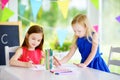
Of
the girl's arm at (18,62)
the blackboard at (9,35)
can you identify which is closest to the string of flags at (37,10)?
the blackboard at (9,35)

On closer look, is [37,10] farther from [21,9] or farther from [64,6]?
[64,6]

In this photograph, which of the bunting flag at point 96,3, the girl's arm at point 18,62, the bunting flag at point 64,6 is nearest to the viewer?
the girl's arm at point 18,62

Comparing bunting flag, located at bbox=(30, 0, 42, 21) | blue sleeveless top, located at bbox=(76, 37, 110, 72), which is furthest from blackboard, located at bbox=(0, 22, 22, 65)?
blue sleeveless top, located at bbox=(76, 37, 110, 72)

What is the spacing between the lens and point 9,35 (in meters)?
A: 2.64

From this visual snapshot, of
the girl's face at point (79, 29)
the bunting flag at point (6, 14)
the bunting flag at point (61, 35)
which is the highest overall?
the bunting flag at point (6, 14)

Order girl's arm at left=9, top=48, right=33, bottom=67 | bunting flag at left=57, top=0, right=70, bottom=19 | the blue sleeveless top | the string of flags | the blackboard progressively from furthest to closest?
bunting flag at left=57, top=0, right=70, bottom=19
the string of flags
the blackboard
the blue sleeveless top
girl's arm at left=9, top=48, right=33, bottom=67

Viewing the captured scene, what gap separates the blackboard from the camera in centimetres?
259

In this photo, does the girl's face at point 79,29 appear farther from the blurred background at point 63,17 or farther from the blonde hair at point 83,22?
the blurred background at point 63,17

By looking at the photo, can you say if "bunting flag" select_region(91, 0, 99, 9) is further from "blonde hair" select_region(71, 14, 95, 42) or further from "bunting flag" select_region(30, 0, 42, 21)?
"blonde hair" select_region(71, 14, 95, 42)

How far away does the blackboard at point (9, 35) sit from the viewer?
2.59 m

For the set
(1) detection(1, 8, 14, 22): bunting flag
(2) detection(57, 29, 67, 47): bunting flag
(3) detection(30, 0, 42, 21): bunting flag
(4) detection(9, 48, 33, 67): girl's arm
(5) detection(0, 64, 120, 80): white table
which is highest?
(3) detection(30, 0, 42, 21): bunting flag

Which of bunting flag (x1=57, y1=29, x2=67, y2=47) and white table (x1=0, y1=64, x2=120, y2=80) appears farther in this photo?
bunting flag (x1=57, y1=29, x2=67, y2=47)

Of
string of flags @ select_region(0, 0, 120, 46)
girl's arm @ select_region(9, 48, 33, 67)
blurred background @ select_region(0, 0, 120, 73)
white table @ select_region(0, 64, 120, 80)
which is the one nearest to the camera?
white table @ select_region(0, 64, 120, 80)

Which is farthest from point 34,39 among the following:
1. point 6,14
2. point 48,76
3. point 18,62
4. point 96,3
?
point 96,3
